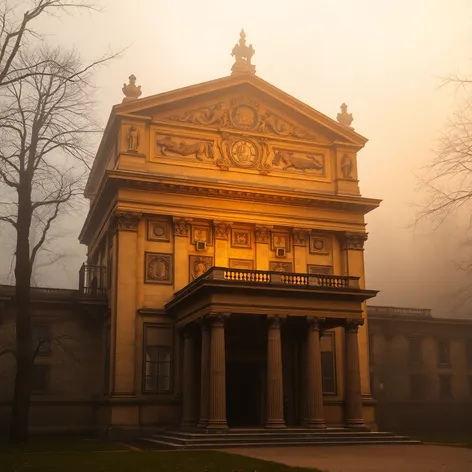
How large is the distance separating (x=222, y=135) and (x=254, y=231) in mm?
6163

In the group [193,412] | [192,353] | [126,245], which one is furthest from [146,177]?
[193,412]

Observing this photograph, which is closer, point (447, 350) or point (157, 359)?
point (157, 359)

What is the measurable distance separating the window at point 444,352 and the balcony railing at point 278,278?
84.6 feet

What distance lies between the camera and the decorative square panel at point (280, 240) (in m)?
41.5

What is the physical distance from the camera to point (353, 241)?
1692 inches

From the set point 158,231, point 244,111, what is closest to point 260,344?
point 158,231

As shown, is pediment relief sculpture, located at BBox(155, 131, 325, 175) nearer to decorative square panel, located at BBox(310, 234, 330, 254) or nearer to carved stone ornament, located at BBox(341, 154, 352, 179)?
carved stone ornament, located at BBox(341, 154, 352, 179)

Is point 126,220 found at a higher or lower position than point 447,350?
higher

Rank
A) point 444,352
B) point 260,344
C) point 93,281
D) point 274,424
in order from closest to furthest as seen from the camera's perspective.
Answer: point 274,424, point 260,344, point 93,281, point 444,352

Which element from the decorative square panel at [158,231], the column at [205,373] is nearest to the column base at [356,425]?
the column at [205,373]

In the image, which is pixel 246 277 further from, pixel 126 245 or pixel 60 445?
pixel 60 445

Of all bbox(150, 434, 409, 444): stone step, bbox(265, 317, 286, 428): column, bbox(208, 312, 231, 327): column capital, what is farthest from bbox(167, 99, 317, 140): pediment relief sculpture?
bbox(150, 434, 409, 444): stone step

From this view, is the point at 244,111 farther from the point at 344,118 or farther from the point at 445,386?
the point at 445,386

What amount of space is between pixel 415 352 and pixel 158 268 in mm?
28399
